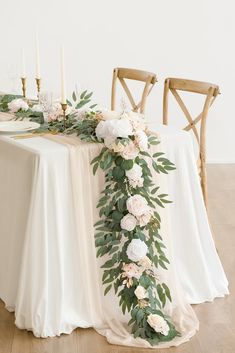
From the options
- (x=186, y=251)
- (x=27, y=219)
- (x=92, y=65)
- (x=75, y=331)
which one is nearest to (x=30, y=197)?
(x=27, y=219)

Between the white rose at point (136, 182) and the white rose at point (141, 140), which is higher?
the white rose at point (141, 140)

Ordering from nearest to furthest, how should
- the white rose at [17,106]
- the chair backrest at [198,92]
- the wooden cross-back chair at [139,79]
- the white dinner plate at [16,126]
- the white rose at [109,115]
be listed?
the white rose at [109,115] < the white dinner plate at [16,126] < the chair backrest at [198,92] < the white rose at [17,106] < the wooden cross-back chair at [139,79]

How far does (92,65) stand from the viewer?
5430mm

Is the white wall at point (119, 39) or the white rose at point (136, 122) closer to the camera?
the white rose at point (136, 122)

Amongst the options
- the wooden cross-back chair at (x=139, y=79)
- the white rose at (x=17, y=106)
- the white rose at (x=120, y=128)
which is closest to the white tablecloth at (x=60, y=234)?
the white rose at (x=120, y=128)

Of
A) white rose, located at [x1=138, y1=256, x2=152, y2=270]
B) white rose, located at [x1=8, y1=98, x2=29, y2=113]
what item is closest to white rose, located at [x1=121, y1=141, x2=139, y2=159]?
white rose, located at [x1=138, y1=256, x2=152, y2=270]

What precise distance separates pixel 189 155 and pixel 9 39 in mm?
2904

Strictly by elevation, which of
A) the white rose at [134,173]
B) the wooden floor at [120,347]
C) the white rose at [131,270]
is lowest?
the wooden floor at [120,347]

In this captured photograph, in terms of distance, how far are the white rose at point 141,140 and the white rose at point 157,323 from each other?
0.67 metres

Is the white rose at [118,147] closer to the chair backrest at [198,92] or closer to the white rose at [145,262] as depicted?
the white rose at [145,262]

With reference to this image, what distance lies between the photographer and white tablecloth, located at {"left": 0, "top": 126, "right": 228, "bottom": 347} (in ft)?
8.47

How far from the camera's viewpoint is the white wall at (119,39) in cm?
532

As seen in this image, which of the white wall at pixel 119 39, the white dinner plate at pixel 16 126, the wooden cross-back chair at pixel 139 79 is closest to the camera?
the white dinner plate at pixel 16 126

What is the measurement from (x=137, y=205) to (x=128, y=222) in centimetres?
8
